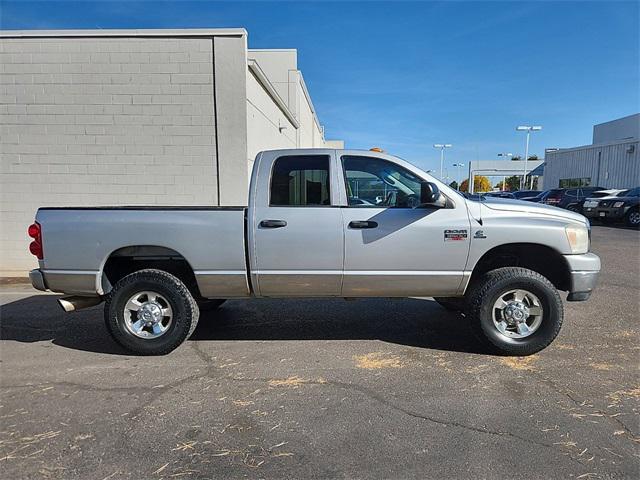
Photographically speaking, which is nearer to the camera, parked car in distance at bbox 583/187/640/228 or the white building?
parked car in distance at bbox 583/187/640/228

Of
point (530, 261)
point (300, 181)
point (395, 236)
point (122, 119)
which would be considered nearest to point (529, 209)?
point (530, 261)

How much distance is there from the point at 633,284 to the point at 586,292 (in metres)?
4.17

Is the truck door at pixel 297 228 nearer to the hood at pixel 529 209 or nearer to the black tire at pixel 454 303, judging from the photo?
the black tire at pixel 454 303

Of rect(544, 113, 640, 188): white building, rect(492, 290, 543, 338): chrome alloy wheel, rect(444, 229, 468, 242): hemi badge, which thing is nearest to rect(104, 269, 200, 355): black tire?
rect(444, 229, 468, 242): hemi badge

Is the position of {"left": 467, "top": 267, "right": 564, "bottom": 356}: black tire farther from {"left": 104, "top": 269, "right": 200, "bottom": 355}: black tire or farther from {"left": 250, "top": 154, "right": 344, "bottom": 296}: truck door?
{"left": 104, "top": 269, "right": 200, "bottom": 355}: black tire

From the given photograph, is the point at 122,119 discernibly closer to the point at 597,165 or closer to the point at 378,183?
the point at 378,183

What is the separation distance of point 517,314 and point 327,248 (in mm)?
2006

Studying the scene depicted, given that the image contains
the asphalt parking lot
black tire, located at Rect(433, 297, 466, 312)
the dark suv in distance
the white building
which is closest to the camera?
the asphalt parking lot

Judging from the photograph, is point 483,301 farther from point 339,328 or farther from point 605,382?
point 339,328

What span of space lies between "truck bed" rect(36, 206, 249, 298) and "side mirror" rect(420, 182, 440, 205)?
69.2 inches

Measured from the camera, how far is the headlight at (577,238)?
13.8ft

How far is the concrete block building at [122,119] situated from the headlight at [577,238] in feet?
19.9

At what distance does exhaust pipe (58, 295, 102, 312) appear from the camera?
4257mm

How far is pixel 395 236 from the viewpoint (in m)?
4.17
